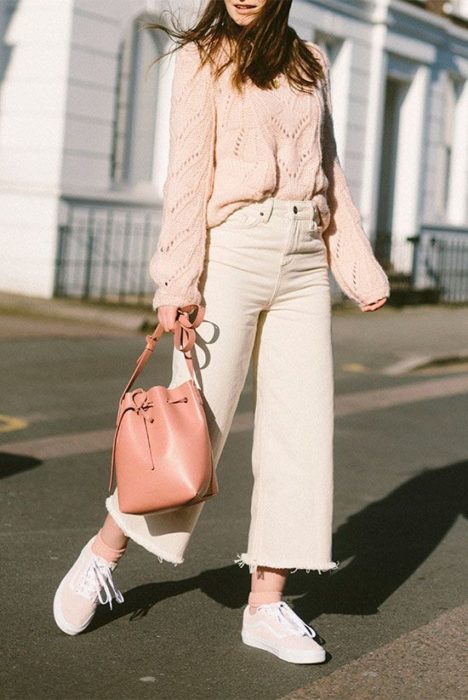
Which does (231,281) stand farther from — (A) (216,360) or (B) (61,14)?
(B) (61,14)

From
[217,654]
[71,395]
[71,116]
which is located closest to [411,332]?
[71,116]

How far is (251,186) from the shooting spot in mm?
3631

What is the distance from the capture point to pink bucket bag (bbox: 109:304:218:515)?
355cm

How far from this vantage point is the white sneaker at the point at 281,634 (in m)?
3.79

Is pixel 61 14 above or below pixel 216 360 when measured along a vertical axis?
above

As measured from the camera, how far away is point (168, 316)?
3631 millimetres

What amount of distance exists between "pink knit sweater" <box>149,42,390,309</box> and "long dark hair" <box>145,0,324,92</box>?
3cm

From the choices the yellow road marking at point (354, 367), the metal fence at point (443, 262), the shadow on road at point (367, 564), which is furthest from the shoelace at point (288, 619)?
the metal fence at point (443, 262)

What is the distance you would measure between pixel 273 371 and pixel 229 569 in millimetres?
1236

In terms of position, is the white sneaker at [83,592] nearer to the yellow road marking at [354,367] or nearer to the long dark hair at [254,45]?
the long dark hair at [254,45]

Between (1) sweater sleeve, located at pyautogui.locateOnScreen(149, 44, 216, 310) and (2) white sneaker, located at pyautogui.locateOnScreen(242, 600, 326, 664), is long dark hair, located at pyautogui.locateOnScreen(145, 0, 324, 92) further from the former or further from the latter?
(2) white sneaker, located at pyautogui.locateOnScreen(242, 600, 326, 664)

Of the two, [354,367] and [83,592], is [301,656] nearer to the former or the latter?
[83,592]

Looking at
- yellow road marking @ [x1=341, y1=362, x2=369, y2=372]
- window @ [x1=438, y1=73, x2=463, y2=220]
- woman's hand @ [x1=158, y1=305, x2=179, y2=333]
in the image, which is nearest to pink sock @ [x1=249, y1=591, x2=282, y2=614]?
woman's hand @ [x1=158, y1=305, x2=179, y2=333]

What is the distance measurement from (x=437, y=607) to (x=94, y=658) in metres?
1.35
